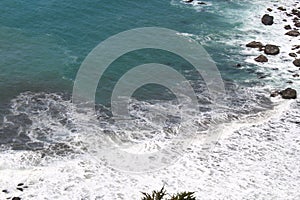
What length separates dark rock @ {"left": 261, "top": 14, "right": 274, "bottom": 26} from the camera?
78.3m

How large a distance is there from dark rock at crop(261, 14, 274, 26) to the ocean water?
34.3 inches

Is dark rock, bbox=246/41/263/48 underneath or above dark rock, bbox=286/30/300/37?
underneath

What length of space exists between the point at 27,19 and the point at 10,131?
82.6 feet

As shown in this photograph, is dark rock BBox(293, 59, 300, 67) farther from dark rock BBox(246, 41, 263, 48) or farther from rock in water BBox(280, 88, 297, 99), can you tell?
rock in water BBox(280, 88, 297, 99)

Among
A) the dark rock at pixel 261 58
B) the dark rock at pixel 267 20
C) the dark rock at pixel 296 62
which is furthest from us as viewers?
the dark rock at pixel 267 20

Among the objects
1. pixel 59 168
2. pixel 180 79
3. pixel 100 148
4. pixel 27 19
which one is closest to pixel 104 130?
pixel 100 148

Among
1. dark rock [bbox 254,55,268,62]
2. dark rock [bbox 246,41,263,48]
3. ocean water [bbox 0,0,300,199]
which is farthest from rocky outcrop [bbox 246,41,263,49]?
dark rock [bbox 254,55,268,62]

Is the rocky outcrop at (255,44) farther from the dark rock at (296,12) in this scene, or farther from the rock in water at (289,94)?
the dark rock at (296,12)

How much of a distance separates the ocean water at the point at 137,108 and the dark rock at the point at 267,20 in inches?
34.3

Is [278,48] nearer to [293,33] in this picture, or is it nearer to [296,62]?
[296,62]

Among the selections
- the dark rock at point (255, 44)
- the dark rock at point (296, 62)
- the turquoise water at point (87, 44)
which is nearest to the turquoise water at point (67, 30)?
the turquoise water at point (87, 44)

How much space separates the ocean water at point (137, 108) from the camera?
48.2 m

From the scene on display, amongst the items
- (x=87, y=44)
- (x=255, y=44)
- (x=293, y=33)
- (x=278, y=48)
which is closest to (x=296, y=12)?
(x=293, y=33)

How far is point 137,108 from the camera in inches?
2340
